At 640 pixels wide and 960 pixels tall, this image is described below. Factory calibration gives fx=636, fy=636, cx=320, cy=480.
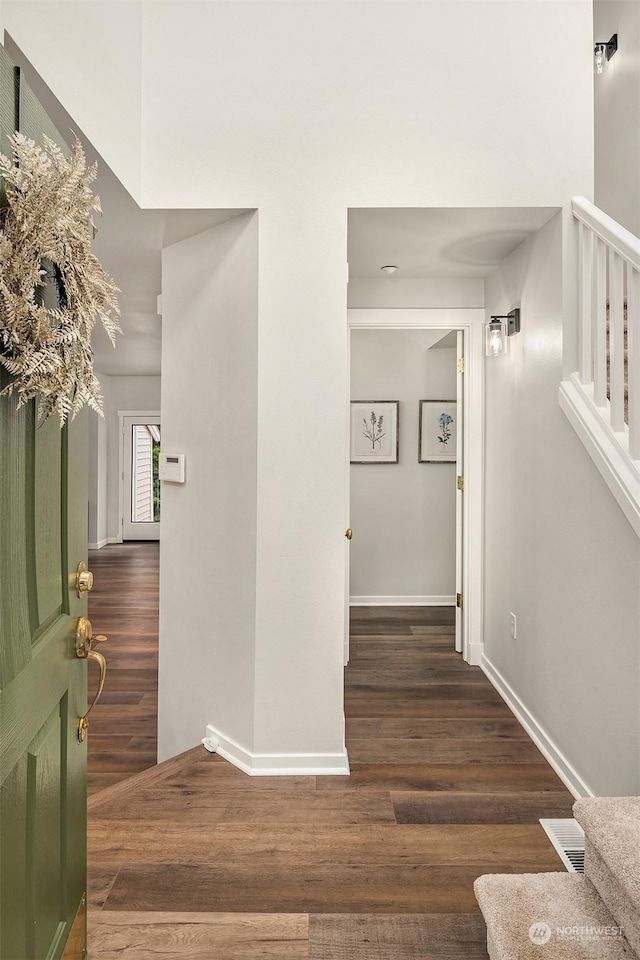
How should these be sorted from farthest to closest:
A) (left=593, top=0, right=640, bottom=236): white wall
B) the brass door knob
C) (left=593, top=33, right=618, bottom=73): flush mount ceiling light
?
(left=593, top=33, right=618, bottom=73): flush mount ceiling light < (left=593, top=0, right=640, bottom=236): white wall < the brass door knob

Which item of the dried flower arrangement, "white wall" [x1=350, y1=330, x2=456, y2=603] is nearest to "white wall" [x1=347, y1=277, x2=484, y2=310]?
"white wall" [x1=350, y1=330, x2=456, y2=603]

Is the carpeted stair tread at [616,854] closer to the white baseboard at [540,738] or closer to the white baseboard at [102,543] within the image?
the white baseboard at [540,738]

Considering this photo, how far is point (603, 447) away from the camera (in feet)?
7.18

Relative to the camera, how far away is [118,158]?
2299mm

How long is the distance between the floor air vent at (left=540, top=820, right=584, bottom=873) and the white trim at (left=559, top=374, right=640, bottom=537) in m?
1.04

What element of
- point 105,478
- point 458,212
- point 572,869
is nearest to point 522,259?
point 458,212

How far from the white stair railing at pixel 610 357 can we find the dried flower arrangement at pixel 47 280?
163 cm

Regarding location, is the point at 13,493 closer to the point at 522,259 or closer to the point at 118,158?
the point at 118,158

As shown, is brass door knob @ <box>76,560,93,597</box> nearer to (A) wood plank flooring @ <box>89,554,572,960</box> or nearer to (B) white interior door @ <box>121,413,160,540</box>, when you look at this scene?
(A) wood plank flooring @ <box>89,554,572,960</box>

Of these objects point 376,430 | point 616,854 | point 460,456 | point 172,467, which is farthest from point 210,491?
point 376,430

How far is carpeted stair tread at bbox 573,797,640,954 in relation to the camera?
1443 mm

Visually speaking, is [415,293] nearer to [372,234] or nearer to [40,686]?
[372,234]

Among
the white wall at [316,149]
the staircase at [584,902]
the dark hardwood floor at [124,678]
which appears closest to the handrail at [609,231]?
the white wall at [316,149]

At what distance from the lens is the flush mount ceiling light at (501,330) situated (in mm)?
3213
